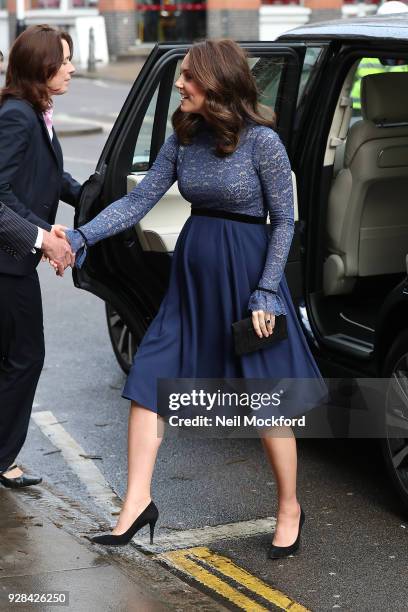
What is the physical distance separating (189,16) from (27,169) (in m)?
31.4

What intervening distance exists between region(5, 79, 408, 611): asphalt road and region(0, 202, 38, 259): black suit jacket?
1.17m

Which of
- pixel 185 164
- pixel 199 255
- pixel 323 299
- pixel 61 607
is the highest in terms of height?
pixel 185 164

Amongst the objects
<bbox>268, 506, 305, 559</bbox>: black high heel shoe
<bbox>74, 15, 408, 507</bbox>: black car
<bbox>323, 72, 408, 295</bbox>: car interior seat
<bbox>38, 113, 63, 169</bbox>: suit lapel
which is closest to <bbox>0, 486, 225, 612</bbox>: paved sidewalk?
<bbox>268, 506, 305, 559</bbox>: black high heel shoe

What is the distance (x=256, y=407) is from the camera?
4414mm

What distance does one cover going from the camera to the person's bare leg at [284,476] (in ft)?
14.6

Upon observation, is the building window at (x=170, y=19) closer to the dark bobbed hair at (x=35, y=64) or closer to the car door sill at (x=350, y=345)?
the car door sill at (x=350, y=345)

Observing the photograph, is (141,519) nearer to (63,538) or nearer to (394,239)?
(63,538)

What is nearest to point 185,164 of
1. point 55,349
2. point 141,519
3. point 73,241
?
point 73,241

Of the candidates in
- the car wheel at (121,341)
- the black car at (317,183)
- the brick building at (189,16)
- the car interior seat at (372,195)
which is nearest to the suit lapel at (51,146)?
the black car at (317,183)

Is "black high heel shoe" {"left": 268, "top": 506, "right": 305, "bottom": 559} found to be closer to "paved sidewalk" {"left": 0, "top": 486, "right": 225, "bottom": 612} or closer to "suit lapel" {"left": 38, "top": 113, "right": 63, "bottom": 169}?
"paved sidewalk" {"left": 0, "top": 486, "right": 225, "bottom": 612}

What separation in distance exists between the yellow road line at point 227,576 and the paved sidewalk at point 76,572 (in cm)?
9

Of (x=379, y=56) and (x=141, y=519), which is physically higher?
(x=379, y=56)

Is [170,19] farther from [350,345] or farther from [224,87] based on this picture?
[224,87]

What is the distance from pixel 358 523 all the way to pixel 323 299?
1235 millimetres
